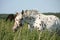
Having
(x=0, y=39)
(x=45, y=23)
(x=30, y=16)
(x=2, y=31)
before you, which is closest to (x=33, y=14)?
(x=30, y=16)

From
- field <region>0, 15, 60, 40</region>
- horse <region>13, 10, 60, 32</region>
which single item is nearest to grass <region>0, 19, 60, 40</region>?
field <region>0, 15, 60, 40</region>

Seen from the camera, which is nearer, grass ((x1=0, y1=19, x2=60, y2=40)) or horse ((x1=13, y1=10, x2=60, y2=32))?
grass ((x1=0, y1=19, x2=60, y2=40))

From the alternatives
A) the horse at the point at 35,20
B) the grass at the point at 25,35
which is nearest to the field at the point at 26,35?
the grass at the point at 25,35

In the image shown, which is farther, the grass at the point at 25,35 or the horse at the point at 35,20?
the horse at the point at 35,20

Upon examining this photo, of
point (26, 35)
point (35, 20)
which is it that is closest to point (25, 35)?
point (26, 35)

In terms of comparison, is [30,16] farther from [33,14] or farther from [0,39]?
[0,39]

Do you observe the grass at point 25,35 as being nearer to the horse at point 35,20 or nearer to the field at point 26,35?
the field at point 26,35

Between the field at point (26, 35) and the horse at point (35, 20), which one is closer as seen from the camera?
the field at point (26, 35)

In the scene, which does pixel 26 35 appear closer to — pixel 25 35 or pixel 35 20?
pixel 25 35

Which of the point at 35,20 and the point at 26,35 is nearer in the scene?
the point at 26,35

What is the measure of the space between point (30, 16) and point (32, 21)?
0.19 metres

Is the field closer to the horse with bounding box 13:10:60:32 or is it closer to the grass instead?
the grass

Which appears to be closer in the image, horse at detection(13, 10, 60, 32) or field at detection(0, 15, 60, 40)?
field at detection(0, 15, 60, 40)

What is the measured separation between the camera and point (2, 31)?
3.21 metres
